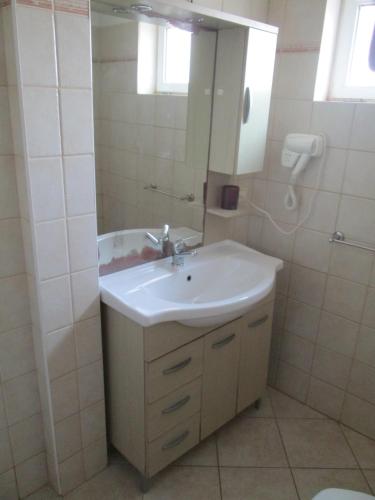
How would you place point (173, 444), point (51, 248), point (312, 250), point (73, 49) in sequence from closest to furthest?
point (73, 49), point (51, 248), point (173, 444), point (312, 250)

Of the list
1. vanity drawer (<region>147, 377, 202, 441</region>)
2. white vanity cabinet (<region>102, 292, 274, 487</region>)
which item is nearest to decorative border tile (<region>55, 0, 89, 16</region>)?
white vanity cabinet (<region>102, 292, 274, 487</region>)

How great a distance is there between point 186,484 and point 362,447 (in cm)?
88

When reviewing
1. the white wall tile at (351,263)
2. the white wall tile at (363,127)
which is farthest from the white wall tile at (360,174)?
the white wall tile at (351,263)

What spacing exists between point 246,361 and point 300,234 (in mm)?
672

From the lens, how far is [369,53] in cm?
175

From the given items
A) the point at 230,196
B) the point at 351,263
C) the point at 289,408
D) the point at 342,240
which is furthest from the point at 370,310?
the point at 230,196

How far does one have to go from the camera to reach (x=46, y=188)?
4.01 ft

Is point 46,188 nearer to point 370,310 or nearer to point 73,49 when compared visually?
point 73,49

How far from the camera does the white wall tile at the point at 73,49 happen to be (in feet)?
3.71

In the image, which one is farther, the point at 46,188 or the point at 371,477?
the point at 371,477

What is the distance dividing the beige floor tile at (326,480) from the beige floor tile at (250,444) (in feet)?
0.32

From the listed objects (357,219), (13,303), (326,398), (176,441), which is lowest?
(326,398)

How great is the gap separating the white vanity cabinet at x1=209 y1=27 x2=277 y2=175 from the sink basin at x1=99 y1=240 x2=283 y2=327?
16.8 inches

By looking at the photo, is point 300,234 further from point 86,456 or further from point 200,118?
point 86,456
